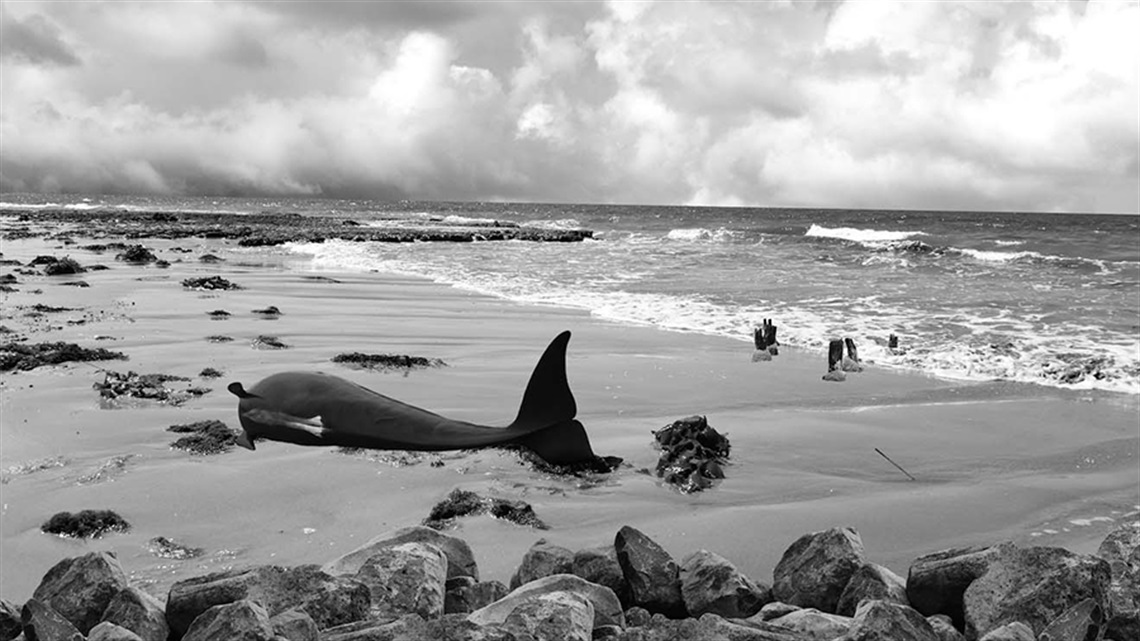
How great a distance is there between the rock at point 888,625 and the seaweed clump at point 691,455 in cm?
219

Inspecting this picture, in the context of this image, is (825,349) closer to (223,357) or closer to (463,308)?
(463,308)

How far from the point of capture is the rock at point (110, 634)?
2760 millimetres

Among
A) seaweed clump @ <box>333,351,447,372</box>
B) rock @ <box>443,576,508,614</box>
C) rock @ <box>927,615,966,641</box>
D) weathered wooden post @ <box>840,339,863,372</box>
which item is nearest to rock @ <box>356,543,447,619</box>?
rock @ <box>443,576,508,614</box>

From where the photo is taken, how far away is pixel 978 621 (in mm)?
3123

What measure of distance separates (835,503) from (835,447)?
3.57ft

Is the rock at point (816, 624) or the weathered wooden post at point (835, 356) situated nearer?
the rock at point (816, 624)

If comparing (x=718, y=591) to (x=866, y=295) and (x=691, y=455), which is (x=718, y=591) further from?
(x=866, y=295)

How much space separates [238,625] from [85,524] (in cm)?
199

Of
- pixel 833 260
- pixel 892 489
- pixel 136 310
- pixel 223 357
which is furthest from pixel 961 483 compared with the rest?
pixel 833 260

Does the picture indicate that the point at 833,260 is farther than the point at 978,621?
Yes

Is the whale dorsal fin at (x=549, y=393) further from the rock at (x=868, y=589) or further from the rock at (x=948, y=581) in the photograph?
the rock at (x=948, y=581)

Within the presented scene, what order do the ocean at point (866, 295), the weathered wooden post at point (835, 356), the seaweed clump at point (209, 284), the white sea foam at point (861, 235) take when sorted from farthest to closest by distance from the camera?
the white sea foam at point (861, 235) → the seaweed clump at point (209, 284) → the ocean at point (866, 295) → the weathered wooden post at point (835, 356)

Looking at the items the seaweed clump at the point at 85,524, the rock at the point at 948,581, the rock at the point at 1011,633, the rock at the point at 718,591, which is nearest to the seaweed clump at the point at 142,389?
the seaweed clump at the point at 85,524

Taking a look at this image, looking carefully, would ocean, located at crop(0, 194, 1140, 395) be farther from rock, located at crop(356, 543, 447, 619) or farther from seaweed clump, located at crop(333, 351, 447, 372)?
rock, located at crop(356, 543, 447, 619)
